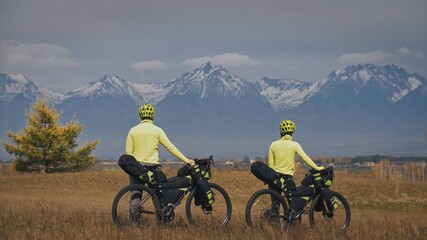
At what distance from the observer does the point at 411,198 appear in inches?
1681

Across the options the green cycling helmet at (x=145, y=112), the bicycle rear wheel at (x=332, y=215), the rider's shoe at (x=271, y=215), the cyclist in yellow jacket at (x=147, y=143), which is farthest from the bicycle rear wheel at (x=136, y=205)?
the bicycle rear wheel at (x=332, y=215)

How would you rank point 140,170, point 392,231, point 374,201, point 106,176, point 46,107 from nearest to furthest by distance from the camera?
point 392,231 < point 140,170 < point 374,201 < point 106,176 < point 46,107

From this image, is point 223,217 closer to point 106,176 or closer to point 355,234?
point 355,234

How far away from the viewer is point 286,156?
44.7 ft

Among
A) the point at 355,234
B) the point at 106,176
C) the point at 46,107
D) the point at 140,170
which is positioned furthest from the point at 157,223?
the point at 46,107

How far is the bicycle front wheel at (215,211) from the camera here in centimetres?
1320

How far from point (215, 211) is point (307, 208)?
1.92 metres

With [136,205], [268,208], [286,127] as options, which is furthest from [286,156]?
[136,205]

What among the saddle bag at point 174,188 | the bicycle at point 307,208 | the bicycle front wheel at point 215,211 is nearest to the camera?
the bicycle at point 307,208

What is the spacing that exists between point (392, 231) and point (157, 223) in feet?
14.4

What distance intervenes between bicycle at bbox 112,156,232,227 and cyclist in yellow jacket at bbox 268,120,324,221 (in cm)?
126

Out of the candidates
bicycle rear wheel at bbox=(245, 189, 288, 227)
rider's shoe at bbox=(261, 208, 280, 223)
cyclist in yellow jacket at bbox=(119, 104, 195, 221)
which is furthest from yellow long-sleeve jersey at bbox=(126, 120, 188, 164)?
rider's shoe at bbox=(261, 208, 280, 223)

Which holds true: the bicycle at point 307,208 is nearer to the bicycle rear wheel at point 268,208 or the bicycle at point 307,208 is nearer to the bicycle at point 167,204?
the bicycle rear wheel at point 268,208

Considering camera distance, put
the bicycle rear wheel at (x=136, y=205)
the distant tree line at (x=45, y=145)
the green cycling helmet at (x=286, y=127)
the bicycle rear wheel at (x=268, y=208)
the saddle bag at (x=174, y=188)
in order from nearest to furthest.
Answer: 1. the bicycle rear wheel at (x=136, y=205)
2. the bicycle rear wheel at (x=268, y=208)
3. the saddle bag at (x=174, y=188)
4. the green cycling helmet at (x=286, y=127)
5. the distant tree line at (x=45, y=145)
